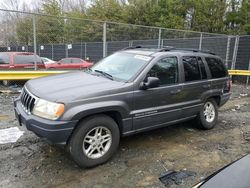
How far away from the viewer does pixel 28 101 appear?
4.11 metres

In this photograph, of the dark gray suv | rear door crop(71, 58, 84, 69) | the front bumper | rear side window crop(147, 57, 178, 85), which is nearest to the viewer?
the front bumper

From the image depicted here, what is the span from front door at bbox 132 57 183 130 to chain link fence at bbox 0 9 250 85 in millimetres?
5714

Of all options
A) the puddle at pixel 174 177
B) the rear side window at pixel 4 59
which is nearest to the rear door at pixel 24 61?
the rear side window at pixel 4 59

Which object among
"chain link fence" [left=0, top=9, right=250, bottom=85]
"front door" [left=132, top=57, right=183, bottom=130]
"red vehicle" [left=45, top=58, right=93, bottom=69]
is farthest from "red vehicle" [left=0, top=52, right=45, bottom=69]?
"front door" [left=132, top=57, right=183, bottom=130]

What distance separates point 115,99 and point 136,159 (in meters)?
1.08

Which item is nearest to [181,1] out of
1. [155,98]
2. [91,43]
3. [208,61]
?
[91,43]

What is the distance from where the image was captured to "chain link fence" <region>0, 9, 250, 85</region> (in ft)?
37.0

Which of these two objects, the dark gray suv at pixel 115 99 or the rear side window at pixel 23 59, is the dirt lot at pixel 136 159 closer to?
the dark gray suv at pixel 115 99

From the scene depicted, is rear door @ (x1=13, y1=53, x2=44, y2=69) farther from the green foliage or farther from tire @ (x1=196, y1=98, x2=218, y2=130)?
the green foliage

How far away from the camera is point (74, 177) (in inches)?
149

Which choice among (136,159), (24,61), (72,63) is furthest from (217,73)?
(72,63)

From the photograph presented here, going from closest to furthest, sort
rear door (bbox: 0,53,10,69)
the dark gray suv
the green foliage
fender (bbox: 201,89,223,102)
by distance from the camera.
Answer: the dark gray suv < fender (bbox: 201,89,223,102) < rear door (bbox: 0,53,10,69) < the green foliage

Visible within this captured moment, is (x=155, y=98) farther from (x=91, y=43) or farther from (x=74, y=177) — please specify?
(x=91, y=43)

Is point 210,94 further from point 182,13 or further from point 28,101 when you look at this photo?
point 182,13
